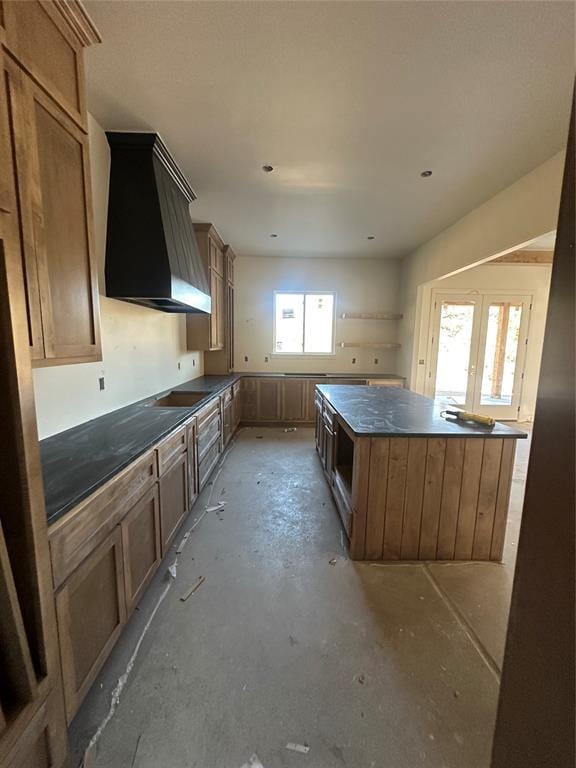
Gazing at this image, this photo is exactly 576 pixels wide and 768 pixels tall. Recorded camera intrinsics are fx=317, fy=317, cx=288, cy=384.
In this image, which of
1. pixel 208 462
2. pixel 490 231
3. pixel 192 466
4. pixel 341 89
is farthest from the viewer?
pixel 490 231

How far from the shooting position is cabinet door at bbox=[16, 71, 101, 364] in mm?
1190

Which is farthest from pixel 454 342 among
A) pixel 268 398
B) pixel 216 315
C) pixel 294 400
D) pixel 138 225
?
pixel 138 225

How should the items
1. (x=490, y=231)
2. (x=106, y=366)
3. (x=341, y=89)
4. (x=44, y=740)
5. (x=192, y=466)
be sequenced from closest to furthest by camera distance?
1. (x=44, y=740)
2. (x=341, y=89)
3. (x=106, y=366)
4. (x=192, y=466)
5. (x=490, y=231)

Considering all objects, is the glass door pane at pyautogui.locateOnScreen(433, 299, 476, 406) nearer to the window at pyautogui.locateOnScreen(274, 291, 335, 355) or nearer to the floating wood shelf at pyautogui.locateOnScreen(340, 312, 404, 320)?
the floating wood shelf at pyautogui.locateOnScreen(340, 312, 404, 320)

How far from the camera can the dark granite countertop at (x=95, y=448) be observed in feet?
4.06

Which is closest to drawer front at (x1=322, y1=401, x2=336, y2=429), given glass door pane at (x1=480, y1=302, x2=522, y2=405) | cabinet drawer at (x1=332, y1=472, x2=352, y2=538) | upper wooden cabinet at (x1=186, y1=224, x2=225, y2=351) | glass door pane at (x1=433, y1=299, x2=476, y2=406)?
cabinet drawer at (x1=332, y1=472, x2=352, y2=538)

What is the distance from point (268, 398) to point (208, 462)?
2404 millimetres

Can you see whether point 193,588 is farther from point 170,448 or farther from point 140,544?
point 170,448

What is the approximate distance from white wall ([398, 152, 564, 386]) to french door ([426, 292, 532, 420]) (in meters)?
0.58

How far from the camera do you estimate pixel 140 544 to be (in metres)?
1.68

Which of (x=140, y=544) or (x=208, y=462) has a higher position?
(x=140, y=544)

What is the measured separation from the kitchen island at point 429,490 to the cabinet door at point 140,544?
1.27 m

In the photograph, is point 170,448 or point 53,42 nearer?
point 53,42

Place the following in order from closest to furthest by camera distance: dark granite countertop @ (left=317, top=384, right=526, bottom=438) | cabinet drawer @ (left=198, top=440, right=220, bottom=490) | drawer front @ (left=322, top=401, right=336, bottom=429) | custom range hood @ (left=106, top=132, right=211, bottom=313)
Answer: dark granite countertop @ (left=317, top=384, right=526, bottom=438)
custom range hood @ (left=106, top=132, right=211, bottom=313)
cabinet drawer @ (left=198, top=440, right=220, bottom=490)
drawer front @ (left=322, top=401, right=336, bottom=429)
